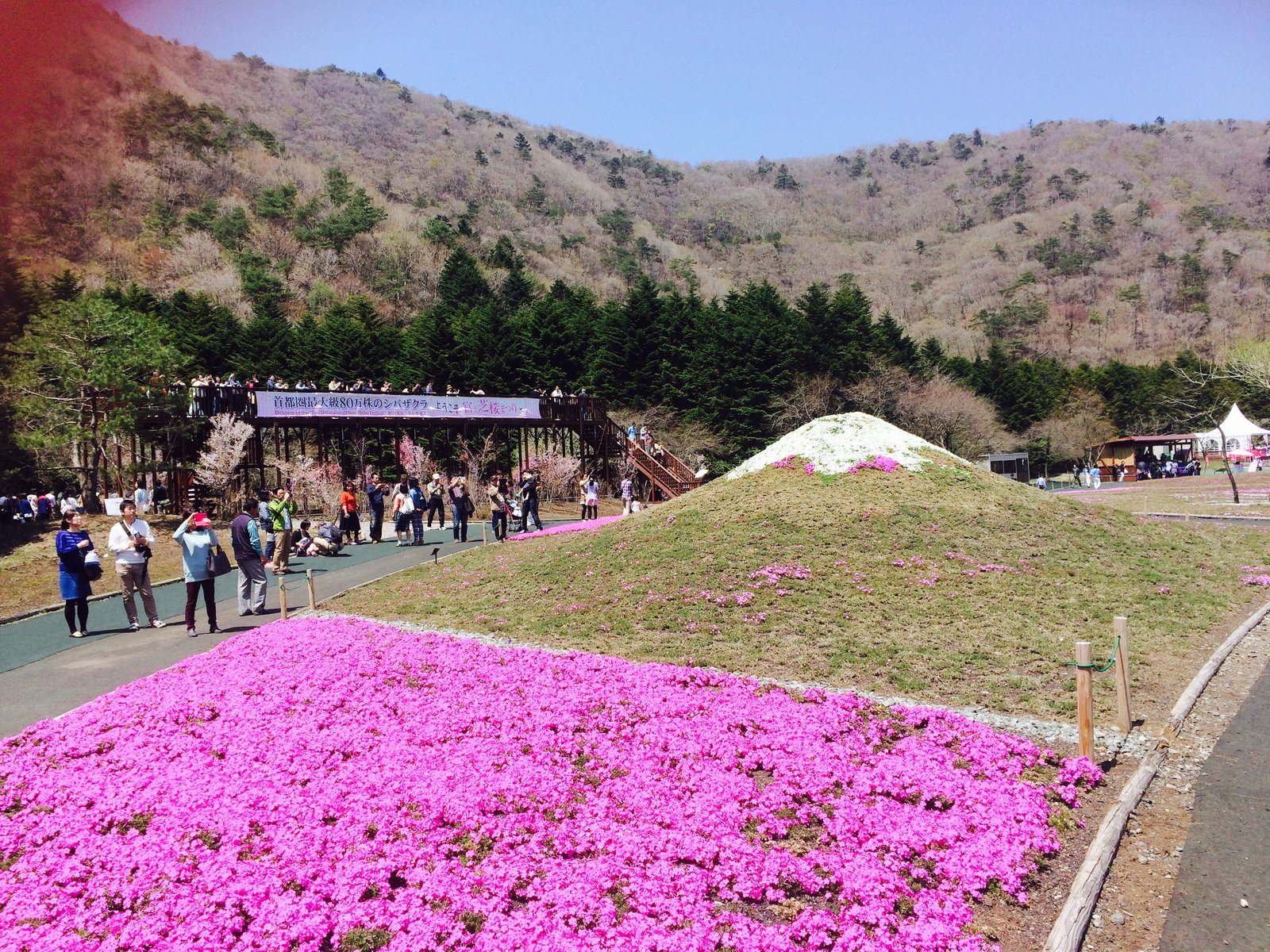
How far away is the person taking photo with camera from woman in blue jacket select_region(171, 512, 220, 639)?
53cm

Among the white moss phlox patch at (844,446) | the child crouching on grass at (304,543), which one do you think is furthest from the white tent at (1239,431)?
the child crouching on grass at (304,543)

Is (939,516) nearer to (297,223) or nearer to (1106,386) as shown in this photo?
(1106,386)

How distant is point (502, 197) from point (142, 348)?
117207 millimetres

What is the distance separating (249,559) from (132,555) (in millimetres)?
1700

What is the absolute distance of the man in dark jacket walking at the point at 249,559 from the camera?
42.3 ft

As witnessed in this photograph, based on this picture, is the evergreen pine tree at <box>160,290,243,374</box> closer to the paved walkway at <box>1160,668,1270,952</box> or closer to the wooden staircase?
the wooden staircase

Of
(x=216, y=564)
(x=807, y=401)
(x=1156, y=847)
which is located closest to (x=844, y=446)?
(x=216, y=564)

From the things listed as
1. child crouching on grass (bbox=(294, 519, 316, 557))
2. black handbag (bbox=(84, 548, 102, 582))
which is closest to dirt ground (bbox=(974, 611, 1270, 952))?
black handbag (bbox=(84, 548, 102, 582))

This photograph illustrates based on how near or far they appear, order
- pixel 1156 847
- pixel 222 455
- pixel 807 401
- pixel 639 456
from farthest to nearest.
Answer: pixel 807 401 < pixel 639 456 < pixel 222 455 < pixel 1156 847

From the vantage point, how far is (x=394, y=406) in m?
30.1

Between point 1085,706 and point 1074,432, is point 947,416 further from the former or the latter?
point 1085,706

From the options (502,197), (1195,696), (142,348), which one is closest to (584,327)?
(142,348)

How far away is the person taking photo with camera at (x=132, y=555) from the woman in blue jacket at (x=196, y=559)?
534 mm

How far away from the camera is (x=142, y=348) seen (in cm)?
2736
